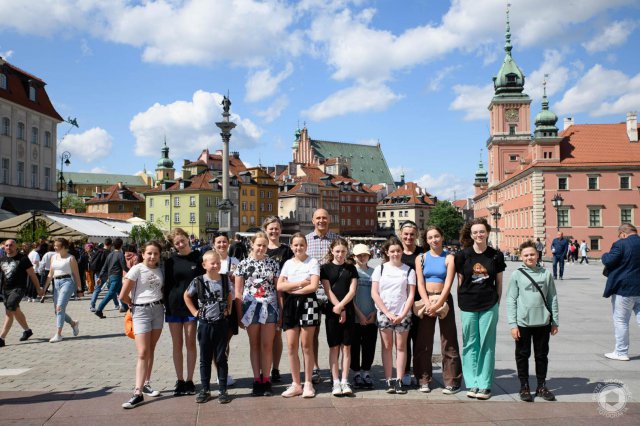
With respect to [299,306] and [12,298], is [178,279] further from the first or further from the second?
[12,298]

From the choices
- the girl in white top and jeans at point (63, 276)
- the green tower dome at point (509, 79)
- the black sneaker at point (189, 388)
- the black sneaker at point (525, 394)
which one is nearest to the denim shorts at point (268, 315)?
the black sneaker at point (189, 388)

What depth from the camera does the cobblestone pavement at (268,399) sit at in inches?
231

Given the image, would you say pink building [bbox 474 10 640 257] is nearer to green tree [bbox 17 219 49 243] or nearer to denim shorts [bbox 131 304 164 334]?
green tree [bbox 17 219 49 243]

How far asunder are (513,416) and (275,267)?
3126 millimetres

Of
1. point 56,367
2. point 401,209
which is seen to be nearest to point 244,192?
point 401,209

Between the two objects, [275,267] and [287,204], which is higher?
[287,204]

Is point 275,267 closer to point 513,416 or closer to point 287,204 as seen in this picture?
point 513,416

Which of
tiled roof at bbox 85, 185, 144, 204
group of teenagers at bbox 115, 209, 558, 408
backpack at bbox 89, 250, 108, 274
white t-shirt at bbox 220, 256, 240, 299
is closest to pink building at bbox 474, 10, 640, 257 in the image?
backpack at bbox 89, 250, 108, 274

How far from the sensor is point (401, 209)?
12412 cm

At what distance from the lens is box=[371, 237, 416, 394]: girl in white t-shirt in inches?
270

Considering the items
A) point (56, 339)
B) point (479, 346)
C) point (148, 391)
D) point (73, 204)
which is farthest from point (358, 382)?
point (73, 204)

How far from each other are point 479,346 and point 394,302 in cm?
111

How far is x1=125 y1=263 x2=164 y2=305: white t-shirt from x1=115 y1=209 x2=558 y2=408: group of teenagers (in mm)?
12

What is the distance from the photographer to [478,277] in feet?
21.7
